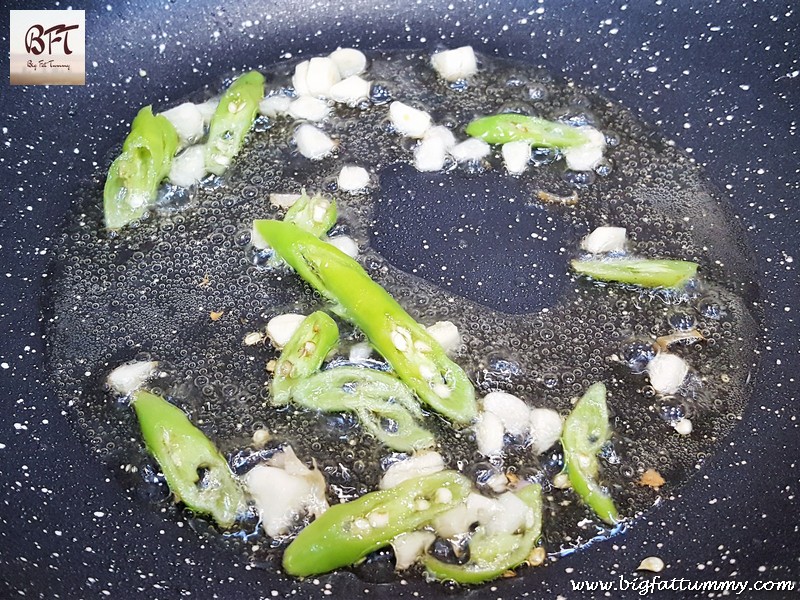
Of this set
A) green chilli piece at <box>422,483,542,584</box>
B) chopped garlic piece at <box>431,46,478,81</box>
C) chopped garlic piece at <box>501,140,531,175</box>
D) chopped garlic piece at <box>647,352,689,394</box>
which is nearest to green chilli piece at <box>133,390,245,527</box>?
green chilli piece at <box>422,483,542,584</box>

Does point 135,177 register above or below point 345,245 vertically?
above

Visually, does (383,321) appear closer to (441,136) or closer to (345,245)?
(345,245)

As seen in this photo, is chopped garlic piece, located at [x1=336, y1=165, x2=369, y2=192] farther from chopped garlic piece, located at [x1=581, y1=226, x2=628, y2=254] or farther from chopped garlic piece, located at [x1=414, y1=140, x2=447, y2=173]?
chopped garlic piece, located at [x1=581, y1=226, x2=628, y2=254]

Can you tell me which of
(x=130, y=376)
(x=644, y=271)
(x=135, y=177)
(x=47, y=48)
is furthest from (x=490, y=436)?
(x=47, y=48)

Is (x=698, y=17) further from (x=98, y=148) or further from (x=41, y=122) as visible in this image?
(x=41, y=122)

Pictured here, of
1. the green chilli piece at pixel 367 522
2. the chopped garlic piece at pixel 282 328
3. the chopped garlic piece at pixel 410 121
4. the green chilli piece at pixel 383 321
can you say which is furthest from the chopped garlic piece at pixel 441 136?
the green chilli piece at pixel 367 522

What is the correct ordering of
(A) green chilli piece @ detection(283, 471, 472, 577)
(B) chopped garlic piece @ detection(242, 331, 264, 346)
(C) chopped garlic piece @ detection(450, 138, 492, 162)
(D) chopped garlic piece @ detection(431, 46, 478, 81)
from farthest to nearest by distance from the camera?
(D) chopped garlic piece @ detection(431, 46, 478, 81) → (C) chopped garlic piece @ detection(450, 138, 492, 162) → (B) chopped garlic piece @ detection(242, 331, 264, 346) → (A) green chilli piece @ detection(283, 471, 472, 577)

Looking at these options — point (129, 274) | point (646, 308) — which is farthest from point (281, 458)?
point (646, 308)
